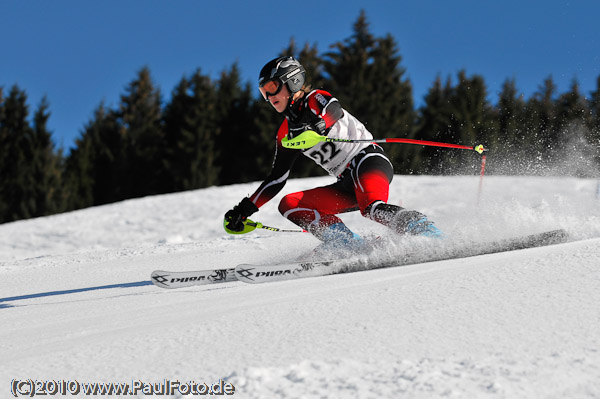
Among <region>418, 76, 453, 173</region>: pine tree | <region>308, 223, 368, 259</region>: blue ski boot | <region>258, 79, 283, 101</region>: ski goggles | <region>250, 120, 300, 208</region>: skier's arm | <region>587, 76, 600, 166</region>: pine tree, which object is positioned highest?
<region>418, 76, 453, 173</region>: pine tree

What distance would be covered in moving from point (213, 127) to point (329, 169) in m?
24.3

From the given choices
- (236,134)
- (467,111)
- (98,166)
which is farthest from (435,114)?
(98,166)

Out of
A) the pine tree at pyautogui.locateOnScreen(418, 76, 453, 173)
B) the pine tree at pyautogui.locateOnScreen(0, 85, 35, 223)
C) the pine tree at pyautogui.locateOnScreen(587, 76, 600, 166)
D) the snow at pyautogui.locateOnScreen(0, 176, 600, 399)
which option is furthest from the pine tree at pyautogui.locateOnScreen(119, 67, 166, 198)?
the snow at pyautogui.locateOnScreen(0, 176, 600, 399)

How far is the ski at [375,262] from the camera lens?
378cm

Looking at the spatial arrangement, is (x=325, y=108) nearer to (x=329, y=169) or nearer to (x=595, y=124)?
(x=329, y=169)

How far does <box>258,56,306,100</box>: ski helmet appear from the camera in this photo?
13.7ft

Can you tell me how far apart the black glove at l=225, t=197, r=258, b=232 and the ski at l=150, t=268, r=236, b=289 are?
2.07ft

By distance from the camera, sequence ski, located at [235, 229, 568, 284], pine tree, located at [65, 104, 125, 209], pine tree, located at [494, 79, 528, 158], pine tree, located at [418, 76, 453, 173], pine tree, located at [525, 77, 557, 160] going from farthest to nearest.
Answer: pine tree, located at [418, 76, 453, 173] < pine tree, located at [65, 104, 125, 209] < pine tree, located at [525, 77, 557, 160] < pine tree, located at [494, 79, 528, 158] < ski, located at [235, 229, 568, 284]

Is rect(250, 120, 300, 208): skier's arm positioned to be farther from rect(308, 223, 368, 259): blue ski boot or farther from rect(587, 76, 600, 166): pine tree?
rect(587, 76, 600, 166): pine tree

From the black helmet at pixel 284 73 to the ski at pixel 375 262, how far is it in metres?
1.28

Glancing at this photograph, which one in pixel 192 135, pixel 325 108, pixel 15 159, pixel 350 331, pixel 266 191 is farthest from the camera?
pixel 192 135

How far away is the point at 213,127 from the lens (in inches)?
1110

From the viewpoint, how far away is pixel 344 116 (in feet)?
14.2

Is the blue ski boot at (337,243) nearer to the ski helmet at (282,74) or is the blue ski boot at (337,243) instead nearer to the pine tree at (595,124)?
the ski helmet at (282,74)
